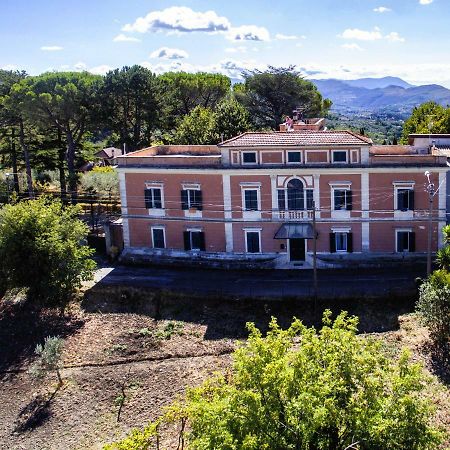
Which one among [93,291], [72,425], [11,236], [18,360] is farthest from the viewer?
[93,291]

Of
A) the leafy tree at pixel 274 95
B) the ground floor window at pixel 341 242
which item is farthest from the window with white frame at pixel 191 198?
the leafy tree at pixel 274 95

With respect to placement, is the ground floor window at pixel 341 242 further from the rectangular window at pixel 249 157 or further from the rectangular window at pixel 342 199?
the rectangular window at pixel 249 157

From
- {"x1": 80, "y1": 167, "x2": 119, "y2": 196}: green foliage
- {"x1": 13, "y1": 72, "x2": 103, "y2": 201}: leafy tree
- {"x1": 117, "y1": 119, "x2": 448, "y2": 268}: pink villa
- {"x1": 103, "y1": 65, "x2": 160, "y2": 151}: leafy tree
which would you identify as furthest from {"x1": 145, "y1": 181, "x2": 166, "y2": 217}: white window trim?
{"x1": 103, "y1": 65, "x2": 160, "y2": 151}: leafy tree

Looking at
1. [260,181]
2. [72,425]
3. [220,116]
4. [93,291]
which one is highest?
[220,116]

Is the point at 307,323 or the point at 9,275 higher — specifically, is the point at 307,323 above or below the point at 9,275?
below

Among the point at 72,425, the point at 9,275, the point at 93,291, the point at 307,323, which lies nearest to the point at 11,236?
the point at 9,275

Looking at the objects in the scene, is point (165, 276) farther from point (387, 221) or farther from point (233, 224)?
point (387, 221)
